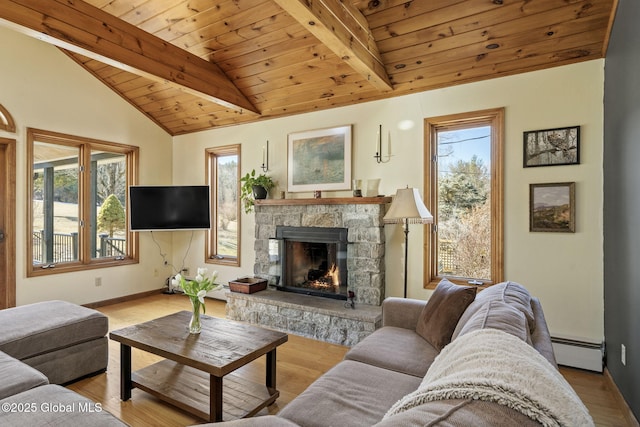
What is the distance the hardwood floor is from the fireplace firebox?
0.68m

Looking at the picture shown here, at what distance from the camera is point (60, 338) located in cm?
256

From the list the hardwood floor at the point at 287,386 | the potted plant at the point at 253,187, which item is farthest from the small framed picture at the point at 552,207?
the potted plant at the point at 253,187

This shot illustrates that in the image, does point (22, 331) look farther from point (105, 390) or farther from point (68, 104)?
point (68, 104)

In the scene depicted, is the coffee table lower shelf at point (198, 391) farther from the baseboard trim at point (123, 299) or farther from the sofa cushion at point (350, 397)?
the baseboard trim at point (123, 299)

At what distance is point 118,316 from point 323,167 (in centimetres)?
317

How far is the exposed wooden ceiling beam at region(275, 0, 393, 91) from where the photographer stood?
2.47 m

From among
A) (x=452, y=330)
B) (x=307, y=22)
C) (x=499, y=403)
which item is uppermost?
(x=307, y=22)

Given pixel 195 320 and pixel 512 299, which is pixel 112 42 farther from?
pixel 512 299

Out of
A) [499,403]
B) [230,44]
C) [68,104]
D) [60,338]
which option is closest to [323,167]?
[230,44]

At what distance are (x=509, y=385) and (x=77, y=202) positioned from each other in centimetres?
547

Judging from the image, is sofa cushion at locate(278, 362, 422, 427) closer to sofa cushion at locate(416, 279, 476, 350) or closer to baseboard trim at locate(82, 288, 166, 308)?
sofa cushion at locate(416, 279, 476, 350)

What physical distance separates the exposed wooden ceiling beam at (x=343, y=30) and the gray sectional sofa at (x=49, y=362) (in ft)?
8.01

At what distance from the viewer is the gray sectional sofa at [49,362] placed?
4.79 feet

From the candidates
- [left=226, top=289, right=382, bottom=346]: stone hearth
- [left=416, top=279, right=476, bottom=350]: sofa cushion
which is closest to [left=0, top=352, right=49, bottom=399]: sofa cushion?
[left=416, top=279, right=476, bottom=350]: sofa cushion
